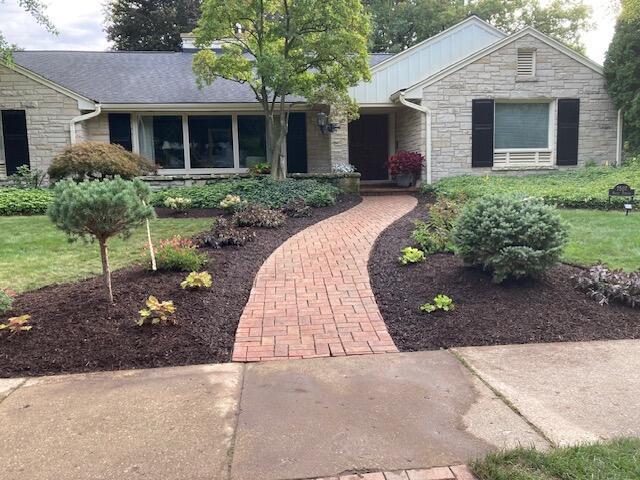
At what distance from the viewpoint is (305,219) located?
9664mm

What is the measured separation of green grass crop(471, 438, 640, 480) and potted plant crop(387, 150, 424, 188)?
1160 centimetres

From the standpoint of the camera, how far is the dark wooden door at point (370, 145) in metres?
16.5

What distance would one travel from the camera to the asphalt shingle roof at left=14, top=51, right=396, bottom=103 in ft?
46.8

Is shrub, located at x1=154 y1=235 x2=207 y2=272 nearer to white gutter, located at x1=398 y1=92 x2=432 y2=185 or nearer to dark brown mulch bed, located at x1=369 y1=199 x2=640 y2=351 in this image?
dark brown mulch bed, located at x1=369 y1=199 x2=640 y2=351

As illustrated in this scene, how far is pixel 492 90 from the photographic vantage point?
44.5 ft

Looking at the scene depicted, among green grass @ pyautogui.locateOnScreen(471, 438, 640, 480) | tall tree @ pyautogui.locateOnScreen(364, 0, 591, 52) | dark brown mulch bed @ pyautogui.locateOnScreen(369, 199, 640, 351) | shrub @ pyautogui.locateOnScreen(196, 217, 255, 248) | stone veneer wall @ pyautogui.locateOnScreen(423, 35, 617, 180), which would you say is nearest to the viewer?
green grass @ pyautogui.locateOnScreen(471, 438, 640, 480)

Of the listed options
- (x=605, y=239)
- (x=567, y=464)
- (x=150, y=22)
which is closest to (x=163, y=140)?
(x=605, y=239)

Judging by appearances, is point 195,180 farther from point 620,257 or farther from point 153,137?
point 620,257

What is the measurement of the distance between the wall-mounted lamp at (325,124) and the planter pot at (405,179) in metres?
2.20

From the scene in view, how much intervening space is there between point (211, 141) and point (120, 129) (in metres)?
2.51

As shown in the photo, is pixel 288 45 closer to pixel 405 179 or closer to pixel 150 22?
pixel 405 179

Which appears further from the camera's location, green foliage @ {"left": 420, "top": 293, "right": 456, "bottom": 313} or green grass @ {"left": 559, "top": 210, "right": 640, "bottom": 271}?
green grass @ {"left": 559, "top": 210, "right": 640, "bottom": 271}

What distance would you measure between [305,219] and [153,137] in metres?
7.39

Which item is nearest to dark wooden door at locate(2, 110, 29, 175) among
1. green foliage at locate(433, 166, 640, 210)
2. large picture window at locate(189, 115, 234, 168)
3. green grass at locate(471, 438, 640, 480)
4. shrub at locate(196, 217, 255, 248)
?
large picture window at locate(189, 115, 234, 168)
